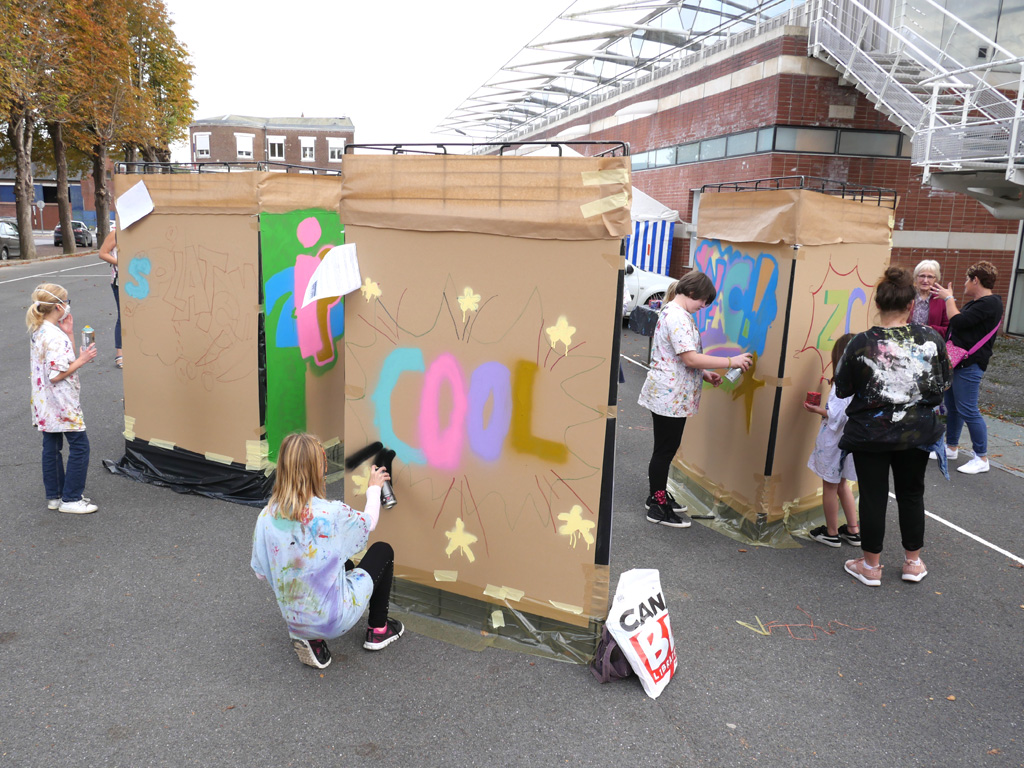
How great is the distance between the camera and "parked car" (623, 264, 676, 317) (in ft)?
49.0

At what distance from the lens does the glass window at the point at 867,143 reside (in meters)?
14.6

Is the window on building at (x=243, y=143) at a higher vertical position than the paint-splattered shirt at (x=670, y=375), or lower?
higher

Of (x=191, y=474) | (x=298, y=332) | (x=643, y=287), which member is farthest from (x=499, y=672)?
(x=643, y=287)

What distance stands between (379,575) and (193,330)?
3.01 metres

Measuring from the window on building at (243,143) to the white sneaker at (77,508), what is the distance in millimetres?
72270

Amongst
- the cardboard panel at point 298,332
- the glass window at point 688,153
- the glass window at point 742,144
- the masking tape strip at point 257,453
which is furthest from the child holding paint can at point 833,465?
the glass window at point 688,153

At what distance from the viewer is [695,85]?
1819cm

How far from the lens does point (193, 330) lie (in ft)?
18.3

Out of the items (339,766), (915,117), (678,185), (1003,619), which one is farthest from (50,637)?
(678,185)

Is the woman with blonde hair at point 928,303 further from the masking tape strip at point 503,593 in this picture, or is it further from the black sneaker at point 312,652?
the black sneaker at point 312,652

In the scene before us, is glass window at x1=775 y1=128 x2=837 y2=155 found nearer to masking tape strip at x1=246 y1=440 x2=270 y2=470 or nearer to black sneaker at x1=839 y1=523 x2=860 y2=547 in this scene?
black sneaker at x1=839 y1=523 x2=860 y2=547

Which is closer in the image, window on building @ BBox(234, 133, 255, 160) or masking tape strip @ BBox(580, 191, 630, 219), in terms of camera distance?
masking tape strip @ BBox(580, 191, 630, 219)

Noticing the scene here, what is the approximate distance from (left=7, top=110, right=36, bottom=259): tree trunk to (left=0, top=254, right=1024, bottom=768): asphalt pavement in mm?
24963

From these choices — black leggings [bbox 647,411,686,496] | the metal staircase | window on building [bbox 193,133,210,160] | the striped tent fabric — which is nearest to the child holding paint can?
black leggings [bbox 647,411,686,496]
